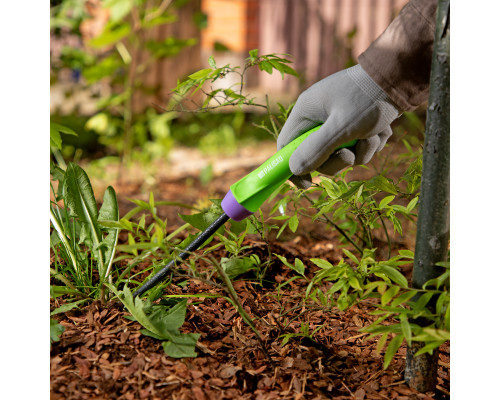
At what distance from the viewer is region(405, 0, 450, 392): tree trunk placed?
1045mm

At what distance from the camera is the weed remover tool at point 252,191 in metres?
1.38

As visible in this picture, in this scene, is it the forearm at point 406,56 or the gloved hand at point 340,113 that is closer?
the forearm at point 406,56

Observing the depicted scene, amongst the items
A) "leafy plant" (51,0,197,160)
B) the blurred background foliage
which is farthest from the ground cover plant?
"leafy plant" (51,0,197,160)

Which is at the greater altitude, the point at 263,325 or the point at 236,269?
the point at 236,269

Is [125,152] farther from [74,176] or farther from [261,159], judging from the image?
[74,176]

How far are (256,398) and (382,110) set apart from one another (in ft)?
2.69

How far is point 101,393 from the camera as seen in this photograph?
1.17 m

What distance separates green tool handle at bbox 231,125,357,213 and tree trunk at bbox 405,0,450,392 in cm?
42

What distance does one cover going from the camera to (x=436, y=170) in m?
1.08

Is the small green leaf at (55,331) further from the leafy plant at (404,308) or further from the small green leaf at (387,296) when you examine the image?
the small green leaf at (387,296)

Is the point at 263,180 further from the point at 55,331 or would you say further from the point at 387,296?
the point at 55,331

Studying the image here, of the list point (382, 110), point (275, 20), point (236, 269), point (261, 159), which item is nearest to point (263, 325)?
point (236, 269)

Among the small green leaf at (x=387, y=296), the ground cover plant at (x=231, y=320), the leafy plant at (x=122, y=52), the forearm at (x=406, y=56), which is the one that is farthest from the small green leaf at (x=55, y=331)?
the leafy plant at (x=122, y=52)

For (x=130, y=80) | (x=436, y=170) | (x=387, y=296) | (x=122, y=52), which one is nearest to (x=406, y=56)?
(x=436, y=170)
